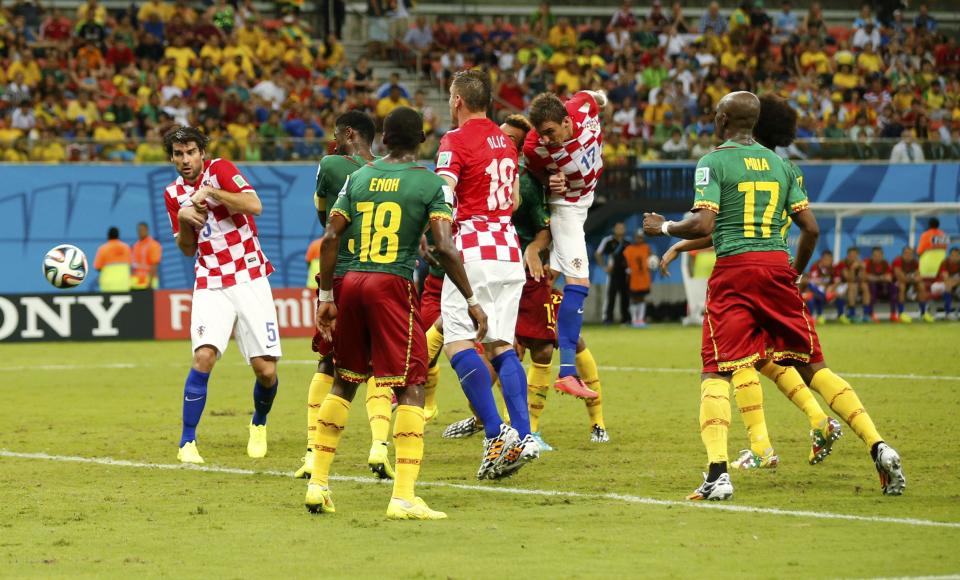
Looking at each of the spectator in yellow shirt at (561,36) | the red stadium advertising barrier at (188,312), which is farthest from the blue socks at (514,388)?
the spectator in yellow shirt at (561,36)

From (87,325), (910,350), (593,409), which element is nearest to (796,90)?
(910,350)

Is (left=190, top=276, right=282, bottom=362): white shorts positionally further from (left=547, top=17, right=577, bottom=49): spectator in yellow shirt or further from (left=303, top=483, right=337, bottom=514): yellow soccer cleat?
(left=547, top=17, right=577, bottom=49): spectator in yellow shirt

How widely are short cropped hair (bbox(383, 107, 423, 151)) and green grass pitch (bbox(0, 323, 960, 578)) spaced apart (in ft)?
6.75

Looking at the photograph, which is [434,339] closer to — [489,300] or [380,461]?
[489,300]

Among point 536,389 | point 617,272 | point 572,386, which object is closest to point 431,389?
point 536,389

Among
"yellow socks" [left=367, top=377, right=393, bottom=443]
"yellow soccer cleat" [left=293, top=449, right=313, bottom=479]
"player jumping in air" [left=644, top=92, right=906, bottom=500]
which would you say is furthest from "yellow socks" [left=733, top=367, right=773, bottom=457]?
"yellow soccer cleat" [left=293, top=449, right=313, bottom=479]

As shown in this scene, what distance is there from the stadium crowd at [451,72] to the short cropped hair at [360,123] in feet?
54.9

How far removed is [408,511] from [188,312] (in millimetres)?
17725

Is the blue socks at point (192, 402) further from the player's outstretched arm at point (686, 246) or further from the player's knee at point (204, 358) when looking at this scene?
the player's outstretched arm at point (686, 246)

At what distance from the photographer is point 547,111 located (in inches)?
417

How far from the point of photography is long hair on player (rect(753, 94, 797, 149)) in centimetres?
923

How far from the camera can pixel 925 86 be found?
34.0 m

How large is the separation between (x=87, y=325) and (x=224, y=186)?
47.9 ft

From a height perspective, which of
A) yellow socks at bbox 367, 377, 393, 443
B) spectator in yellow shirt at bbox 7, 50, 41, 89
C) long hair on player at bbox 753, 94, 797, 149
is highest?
spectator in yellow shirt at bbox 7, 50, 41, 89
